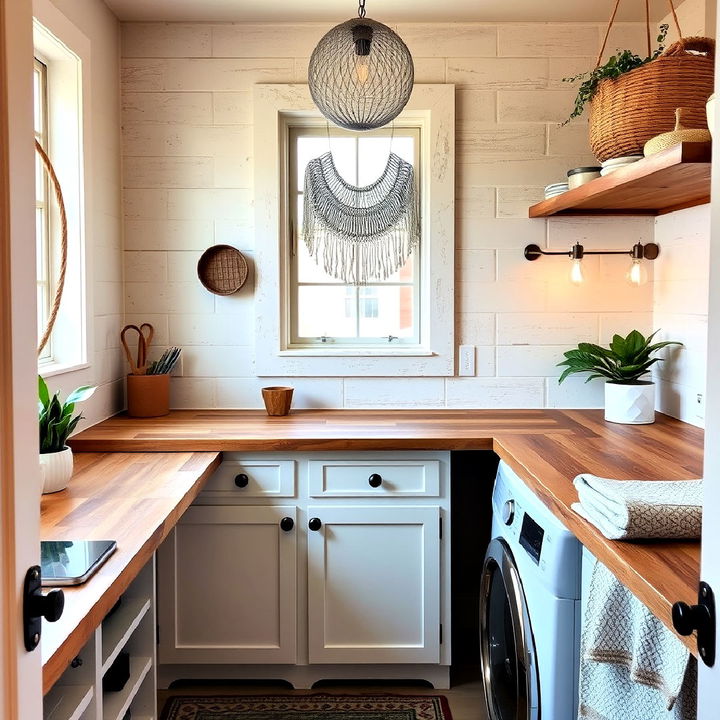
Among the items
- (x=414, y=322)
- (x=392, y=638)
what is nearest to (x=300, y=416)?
(x=414, y=322)

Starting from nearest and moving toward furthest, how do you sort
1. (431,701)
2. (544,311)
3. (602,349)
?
(431,701), (602,349), (544,311)

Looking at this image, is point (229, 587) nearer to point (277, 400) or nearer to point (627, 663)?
point (277, 400)

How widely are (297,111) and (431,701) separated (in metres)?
2.19

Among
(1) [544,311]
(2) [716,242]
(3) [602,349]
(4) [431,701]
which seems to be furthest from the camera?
(1) [544,311]

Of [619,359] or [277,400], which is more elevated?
[619,359]

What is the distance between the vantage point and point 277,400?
2916 millimetres

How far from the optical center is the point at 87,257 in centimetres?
265

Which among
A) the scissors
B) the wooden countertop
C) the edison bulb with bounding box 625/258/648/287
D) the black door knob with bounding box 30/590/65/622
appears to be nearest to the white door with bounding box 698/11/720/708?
the black door knob with bounding box 30/590/65/622

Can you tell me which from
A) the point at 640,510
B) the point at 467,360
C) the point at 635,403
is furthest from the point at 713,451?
the point at 467,360

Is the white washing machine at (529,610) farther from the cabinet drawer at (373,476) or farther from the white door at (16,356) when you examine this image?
the white door at (16,356)

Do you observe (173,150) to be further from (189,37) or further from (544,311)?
(544,311)

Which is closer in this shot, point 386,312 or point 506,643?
point 506,643

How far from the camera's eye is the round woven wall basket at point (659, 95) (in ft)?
6.88

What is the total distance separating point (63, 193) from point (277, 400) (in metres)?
1.03
